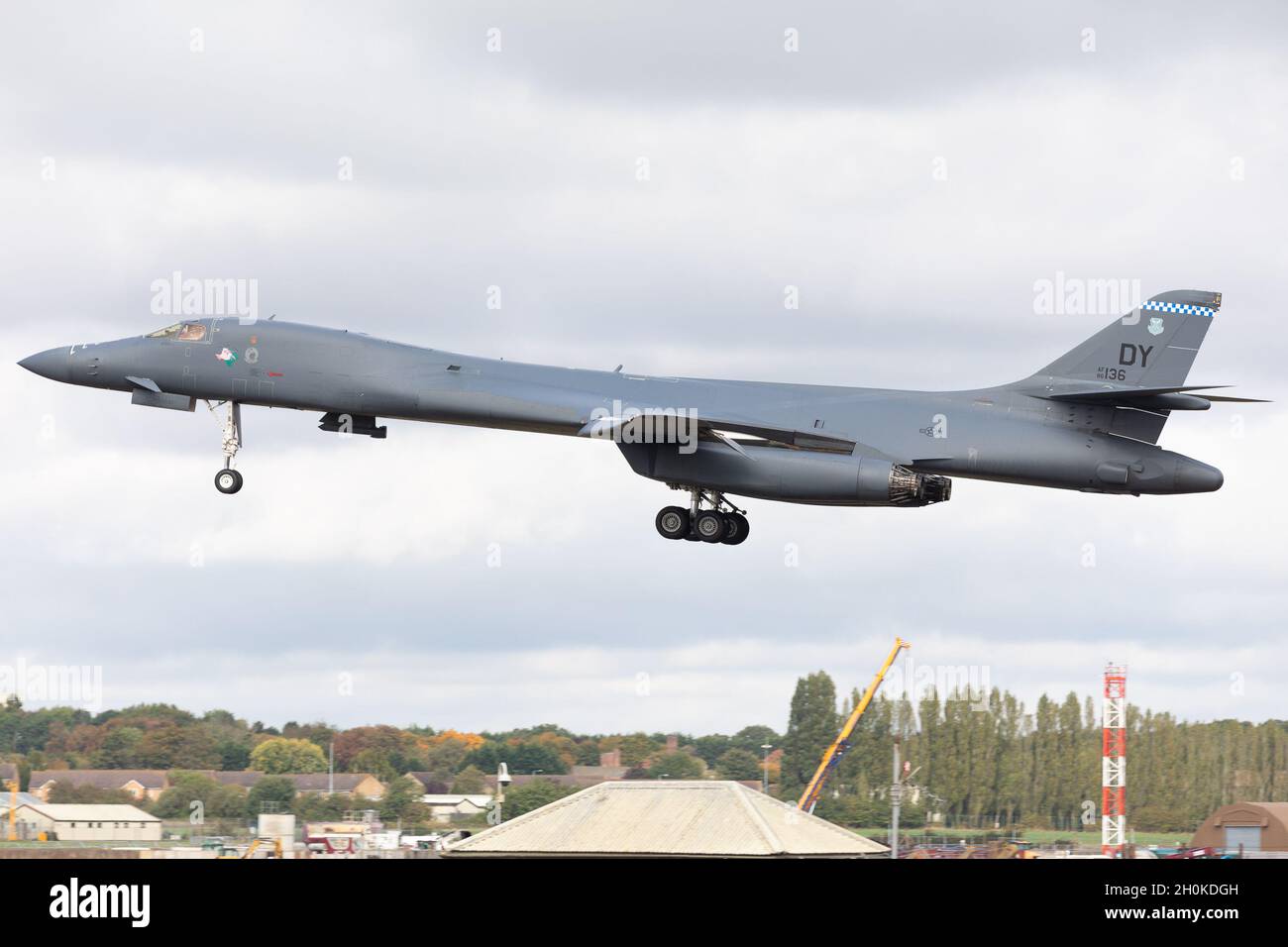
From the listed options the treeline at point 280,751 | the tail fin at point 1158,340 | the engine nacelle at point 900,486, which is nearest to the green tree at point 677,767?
the treeline at point 280,751

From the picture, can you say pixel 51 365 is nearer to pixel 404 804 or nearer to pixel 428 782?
pixel 404 804

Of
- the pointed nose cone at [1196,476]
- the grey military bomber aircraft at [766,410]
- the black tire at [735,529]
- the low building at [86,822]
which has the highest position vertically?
the grey military bomber aircraft at [766,410]

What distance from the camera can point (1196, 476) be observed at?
1155 inches

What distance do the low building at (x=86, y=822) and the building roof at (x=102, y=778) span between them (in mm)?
1287

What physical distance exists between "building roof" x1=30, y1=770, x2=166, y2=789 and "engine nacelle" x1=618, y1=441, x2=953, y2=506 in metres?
18.6

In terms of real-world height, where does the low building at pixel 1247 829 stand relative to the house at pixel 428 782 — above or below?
below

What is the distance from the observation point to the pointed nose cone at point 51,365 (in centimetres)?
3291

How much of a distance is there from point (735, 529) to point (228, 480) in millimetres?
8599

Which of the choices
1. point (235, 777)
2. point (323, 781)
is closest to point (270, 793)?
point (323, 781)

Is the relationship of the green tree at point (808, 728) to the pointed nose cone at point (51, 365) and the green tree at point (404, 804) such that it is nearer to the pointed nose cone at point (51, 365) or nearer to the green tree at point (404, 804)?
the green tree at point (404, 804)

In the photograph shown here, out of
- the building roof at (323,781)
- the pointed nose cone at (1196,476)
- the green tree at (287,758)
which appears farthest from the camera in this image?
the green tree at (287,758)
